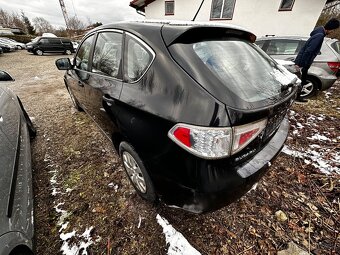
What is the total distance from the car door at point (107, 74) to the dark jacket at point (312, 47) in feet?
13.4

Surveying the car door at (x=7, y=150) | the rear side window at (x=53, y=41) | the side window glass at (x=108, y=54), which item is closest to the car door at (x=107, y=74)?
the side window glass at (x=108, y=54)

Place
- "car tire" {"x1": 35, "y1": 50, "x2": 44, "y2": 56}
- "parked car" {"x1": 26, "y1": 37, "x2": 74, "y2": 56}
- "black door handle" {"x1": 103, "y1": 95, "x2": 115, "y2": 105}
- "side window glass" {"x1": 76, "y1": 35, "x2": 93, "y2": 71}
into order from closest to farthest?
1. "black door handle" {"x1": 103, "y1": 95, "x2": 115, "y2": 105}
2. "side window glass" {"x1": 76, "y1": 35, "x2": 93, "y2": 71}
3. "parked car" {"x1": 26, "y1": 37, "x2": 74, "y2": 56}
4. "car tire" {"x1": 35, "y1": 50, "x2": 44, "y2": 56}

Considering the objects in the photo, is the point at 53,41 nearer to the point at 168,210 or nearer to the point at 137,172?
the point at 137,172

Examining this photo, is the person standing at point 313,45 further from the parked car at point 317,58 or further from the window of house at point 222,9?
the window of house at point 222,9

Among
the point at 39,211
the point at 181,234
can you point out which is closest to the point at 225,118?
the point at 181,234

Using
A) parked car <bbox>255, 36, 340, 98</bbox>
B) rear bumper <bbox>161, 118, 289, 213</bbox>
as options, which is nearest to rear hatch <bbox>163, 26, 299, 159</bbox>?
rear bumper <bbox>161, 118, 289, 213</bbox>

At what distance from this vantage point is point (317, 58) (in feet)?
13.9

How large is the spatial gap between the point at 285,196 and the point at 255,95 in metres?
1.49

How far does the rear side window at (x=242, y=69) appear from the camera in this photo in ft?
4.02

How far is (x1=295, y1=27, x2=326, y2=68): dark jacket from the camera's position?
363 centimetres

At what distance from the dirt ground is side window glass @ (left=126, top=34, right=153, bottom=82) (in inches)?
55.0

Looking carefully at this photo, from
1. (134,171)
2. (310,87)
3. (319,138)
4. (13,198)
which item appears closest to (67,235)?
(13,198)

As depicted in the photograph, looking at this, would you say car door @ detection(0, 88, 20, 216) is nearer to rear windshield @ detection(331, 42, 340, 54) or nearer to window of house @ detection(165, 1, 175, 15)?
rear windshield @ detection(331, 42, 340, 54)

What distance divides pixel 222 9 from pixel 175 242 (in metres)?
13.9
